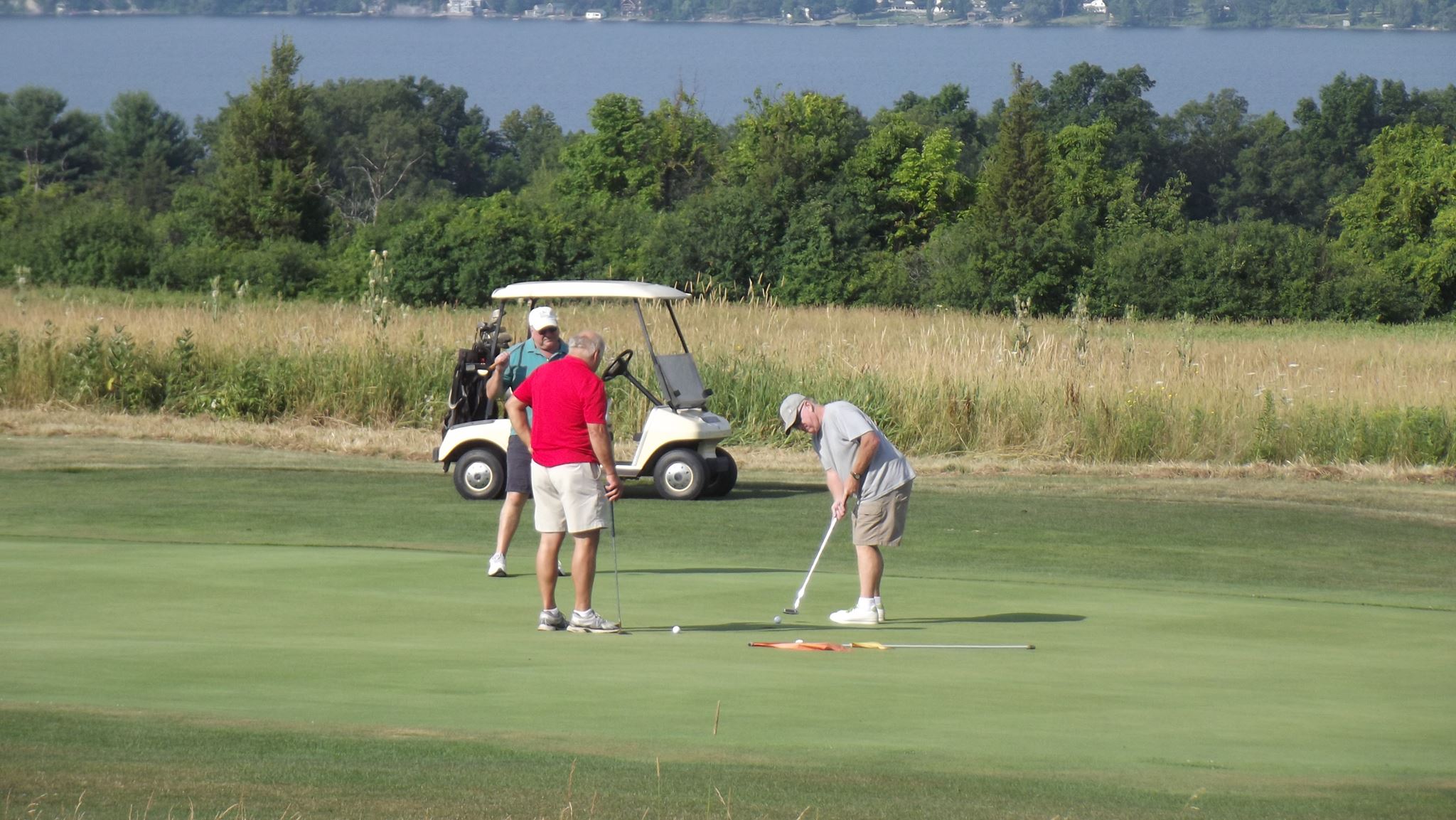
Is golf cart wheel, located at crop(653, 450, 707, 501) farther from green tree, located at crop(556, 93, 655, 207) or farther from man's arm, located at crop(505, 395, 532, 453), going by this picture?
green tree, located at crop(556, 93, 655, 207)

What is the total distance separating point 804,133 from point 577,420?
190 feet

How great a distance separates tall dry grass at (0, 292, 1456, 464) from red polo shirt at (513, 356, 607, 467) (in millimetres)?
13175

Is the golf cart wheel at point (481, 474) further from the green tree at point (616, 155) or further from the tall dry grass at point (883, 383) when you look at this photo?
the green tree at point (616, 155)

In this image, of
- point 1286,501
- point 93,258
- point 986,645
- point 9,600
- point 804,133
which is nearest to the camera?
point 986,645

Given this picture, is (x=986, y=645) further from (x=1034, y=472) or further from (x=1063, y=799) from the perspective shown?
(x=1034, y=472)

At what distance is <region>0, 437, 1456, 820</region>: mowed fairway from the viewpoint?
545 cm

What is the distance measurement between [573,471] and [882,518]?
1.93 meters

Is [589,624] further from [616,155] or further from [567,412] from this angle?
[616,155]

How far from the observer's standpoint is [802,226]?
56.6 m

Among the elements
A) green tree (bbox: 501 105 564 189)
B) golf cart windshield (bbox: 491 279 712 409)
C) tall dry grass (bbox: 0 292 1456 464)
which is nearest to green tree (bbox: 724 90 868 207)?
tall dry grass (bbox: 0 292 1456 464)

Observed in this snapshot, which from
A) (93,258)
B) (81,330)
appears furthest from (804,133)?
(81,330)

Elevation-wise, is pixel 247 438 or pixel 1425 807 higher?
pixel 1425 807

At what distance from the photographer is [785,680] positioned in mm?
7020

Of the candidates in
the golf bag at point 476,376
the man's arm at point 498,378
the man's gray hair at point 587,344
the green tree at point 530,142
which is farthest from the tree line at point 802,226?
the green tree at point 530,142
